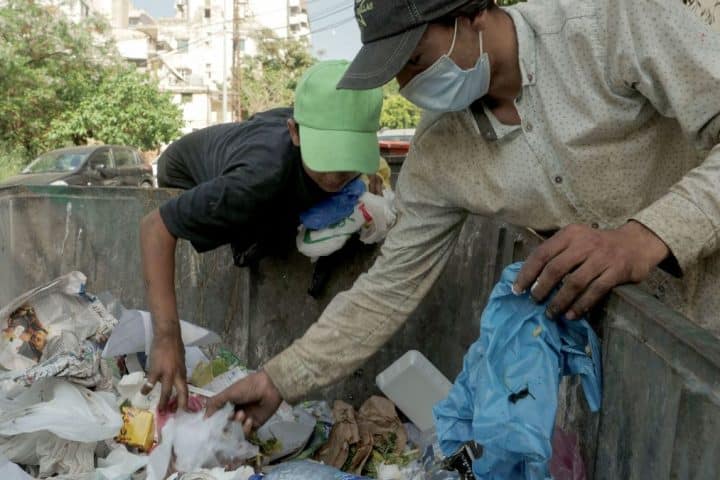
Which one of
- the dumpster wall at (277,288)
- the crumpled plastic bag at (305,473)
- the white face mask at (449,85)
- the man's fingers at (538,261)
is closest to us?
→ the dumpster wall at (277,288)

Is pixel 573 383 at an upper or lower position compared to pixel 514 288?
lower

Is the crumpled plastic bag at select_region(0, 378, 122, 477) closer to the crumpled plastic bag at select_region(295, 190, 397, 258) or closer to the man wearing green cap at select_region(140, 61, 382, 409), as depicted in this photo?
the man wearing green cap at select_region(140, 61, 382, 409)

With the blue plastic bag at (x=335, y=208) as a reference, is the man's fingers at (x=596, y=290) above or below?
above

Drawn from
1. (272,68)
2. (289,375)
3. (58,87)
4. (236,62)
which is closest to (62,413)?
(289,375)

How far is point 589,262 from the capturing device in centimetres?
123

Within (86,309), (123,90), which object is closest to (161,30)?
(123,90)

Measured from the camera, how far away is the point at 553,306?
→ 4.24ft

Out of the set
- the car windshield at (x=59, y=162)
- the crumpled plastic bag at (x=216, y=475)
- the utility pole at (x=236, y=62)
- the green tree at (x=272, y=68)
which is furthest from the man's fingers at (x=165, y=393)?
the green tree at (x=272, y=68)

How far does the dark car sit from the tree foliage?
193 inches

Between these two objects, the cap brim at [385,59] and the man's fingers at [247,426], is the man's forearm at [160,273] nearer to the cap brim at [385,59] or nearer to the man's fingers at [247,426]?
the man's fingers at [247,426]

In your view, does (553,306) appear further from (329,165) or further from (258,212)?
(258,212)

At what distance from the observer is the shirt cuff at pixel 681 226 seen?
1.28 m

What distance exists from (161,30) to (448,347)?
58.4 metres

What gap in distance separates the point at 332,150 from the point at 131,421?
98cm
